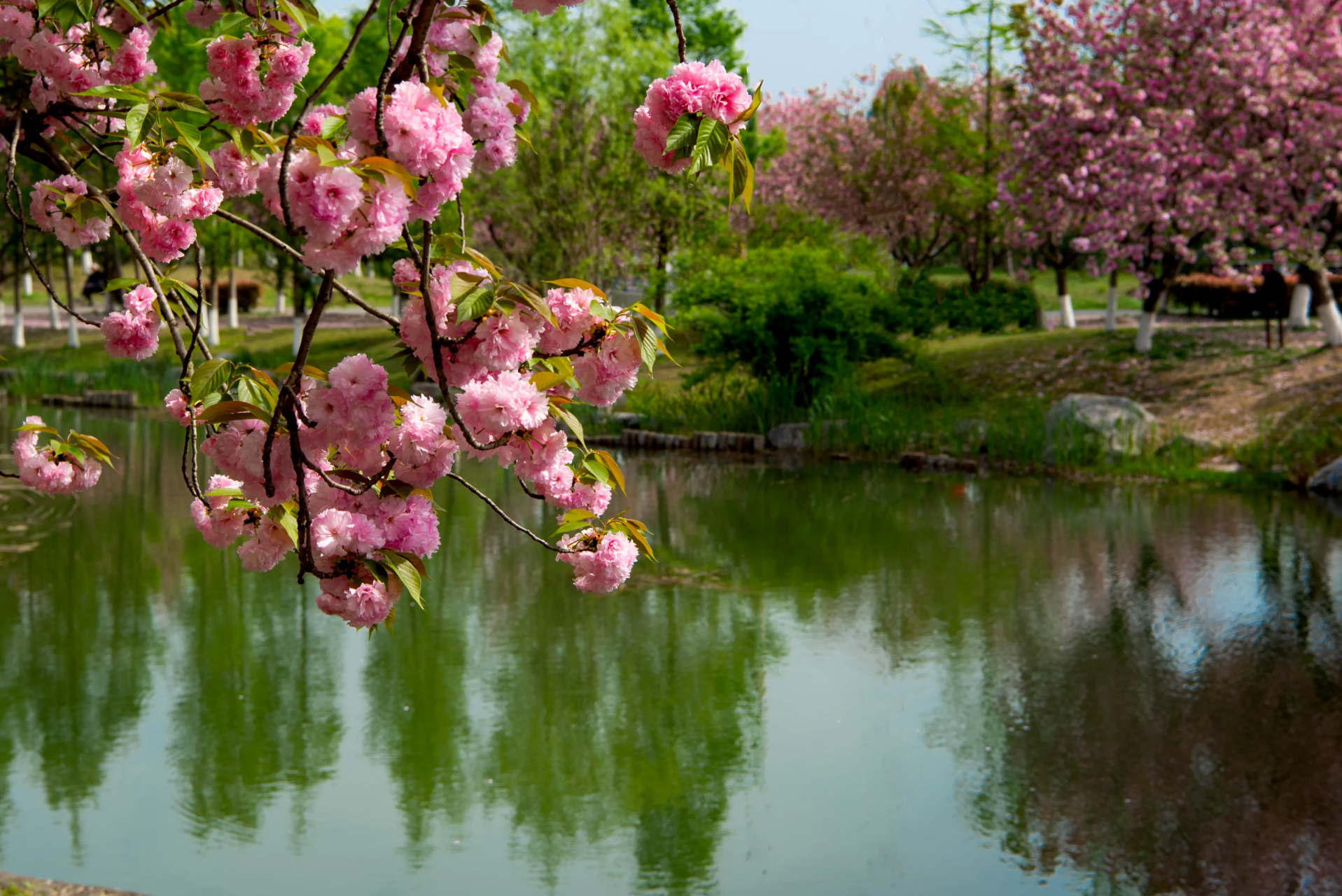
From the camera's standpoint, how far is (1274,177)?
17844 millimetres

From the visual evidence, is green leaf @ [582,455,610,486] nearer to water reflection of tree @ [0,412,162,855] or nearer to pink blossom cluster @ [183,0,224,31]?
pink blossom cluster @ [183,0,224,31]

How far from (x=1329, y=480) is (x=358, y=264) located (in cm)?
1338

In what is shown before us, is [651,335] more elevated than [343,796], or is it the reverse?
[651,335]

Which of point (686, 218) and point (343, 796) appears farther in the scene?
point (686, 218)

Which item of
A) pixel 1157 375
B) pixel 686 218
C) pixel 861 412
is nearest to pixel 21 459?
pixel 861 412

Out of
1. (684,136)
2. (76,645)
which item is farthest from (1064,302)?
(684,136)

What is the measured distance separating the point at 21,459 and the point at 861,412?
13.6 m

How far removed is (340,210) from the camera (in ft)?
7.01

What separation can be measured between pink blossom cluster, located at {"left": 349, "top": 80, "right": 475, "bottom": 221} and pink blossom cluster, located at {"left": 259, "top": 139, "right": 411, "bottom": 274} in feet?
0.24

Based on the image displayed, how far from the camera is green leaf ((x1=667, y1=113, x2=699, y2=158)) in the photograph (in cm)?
242

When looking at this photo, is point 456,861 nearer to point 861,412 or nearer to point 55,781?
point 55,781

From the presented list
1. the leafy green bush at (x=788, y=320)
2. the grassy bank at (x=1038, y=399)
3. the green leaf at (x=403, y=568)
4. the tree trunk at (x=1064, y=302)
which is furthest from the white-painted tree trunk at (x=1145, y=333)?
the green leaf at (x=403, y=568)

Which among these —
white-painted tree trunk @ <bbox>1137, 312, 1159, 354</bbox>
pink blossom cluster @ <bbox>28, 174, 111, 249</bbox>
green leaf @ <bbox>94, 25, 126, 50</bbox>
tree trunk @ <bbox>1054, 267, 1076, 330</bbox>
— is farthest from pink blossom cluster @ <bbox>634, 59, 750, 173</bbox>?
tree trunk @ <bbox>1054, 267, 1076, 330</bbox>

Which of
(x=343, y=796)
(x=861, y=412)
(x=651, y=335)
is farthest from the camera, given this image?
(x=861, y=412)
